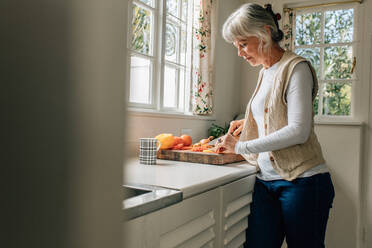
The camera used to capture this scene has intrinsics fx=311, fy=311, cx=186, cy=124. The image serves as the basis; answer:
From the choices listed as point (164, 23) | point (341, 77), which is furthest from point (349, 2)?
point (164, 23)

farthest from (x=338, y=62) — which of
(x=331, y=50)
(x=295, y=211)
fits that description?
(x=295, y=211)

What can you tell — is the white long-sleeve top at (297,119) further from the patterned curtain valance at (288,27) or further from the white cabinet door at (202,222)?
the patterned curtain valance at (288,27)

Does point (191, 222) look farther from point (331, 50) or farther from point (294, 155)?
point (331, 50)

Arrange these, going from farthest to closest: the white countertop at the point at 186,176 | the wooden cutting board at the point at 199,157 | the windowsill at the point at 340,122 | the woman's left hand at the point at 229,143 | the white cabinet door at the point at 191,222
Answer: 1. the windowsill at the point at 340,122
2. the wooden cutting board at the point at 199,157
3. the woman's left hand at the point at 229,143
4. the white countertop at the point at 186,176
5. the white cabinet door at the point at 191,222

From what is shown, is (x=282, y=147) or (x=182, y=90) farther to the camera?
(x=182, y=90)

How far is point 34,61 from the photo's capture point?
0.15 meters

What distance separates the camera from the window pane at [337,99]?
2824mm

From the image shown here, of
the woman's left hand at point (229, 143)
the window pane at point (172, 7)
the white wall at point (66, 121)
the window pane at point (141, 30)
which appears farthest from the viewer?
the window pane at point (172, 7)

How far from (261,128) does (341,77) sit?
184cm

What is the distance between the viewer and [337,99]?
9.41 feet

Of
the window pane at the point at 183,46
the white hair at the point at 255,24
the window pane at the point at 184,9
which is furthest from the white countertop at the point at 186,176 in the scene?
the window pane at the point at 184,9

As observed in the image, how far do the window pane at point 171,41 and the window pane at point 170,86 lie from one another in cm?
10

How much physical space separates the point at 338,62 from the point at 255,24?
188cm

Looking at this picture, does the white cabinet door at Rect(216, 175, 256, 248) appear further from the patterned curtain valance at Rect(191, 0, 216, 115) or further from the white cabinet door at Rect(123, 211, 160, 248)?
the patterned curtain valance at Rect(191, 0, 216, 115)
